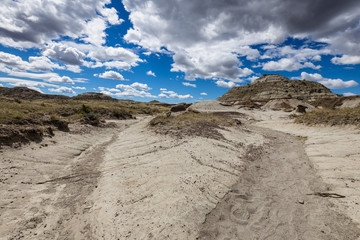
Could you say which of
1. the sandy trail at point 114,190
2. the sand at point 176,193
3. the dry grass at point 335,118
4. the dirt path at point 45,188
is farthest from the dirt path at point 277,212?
the dry grass at point 335,118

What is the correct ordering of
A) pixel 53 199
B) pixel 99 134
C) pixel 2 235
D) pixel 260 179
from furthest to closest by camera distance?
1. pixel 99 134
2. pixel 260 179
3. pixel 53 199
4. pixel 2 235

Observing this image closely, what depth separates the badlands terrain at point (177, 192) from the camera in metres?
4.31

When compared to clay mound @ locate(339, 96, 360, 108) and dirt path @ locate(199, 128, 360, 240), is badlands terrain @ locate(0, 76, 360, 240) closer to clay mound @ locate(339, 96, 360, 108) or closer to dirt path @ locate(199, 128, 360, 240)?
dirt path @ locate(199, 128, 360, 240)

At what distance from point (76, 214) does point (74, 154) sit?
573cm

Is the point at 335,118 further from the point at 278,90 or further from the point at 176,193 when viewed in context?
the point at 278,90

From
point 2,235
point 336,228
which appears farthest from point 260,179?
point 2,235

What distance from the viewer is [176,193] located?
549 centimetres

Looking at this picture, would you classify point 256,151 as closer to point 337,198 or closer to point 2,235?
point 337,198

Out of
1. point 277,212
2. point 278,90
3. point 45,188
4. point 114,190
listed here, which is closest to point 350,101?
point 277,212

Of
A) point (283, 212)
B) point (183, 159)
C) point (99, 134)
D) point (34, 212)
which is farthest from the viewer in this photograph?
point (99, 134)

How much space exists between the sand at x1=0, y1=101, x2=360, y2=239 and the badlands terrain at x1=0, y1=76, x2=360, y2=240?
0.03 metres

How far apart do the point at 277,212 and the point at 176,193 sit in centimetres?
291

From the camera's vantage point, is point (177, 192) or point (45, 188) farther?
point (45, 188)

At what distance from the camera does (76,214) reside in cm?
479
